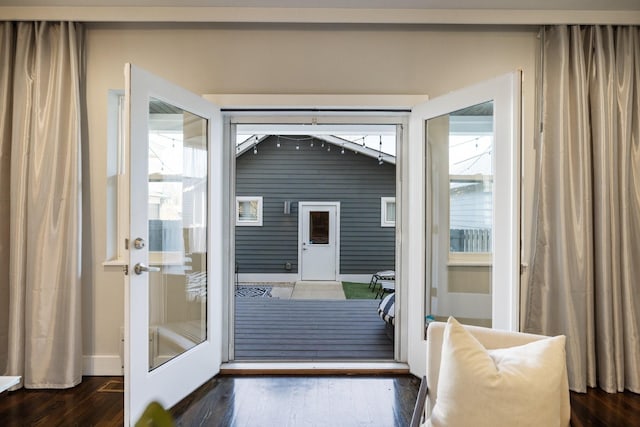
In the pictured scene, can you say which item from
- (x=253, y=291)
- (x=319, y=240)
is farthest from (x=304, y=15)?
(x=319, y=240)

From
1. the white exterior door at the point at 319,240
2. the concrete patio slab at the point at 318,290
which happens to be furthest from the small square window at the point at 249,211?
the concrete patio slab at the point at 318,290

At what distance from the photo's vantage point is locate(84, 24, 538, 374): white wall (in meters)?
2.72

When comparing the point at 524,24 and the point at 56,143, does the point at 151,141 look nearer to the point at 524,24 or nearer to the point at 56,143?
the point at 56,143

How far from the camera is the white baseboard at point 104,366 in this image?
107 inches

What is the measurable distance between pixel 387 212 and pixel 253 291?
3.48 meters

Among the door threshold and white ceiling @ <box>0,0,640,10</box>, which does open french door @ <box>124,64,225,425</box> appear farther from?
white ceiling @ <box>0,0,640,10</box>

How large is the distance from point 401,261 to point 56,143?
2.62 m

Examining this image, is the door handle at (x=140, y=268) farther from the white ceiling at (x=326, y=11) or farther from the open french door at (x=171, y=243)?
the white ceiling at (x=326, y=11)

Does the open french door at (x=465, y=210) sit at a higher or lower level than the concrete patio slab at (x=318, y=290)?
higher

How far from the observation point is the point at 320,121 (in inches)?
115

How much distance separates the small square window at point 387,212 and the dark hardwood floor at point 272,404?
19.5 ft

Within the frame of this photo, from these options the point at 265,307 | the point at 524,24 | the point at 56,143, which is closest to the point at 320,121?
the point at 524,24

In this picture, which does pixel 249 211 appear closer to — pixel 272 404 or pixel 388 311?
pixel 388 311

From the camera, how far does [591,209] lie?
2.51m
